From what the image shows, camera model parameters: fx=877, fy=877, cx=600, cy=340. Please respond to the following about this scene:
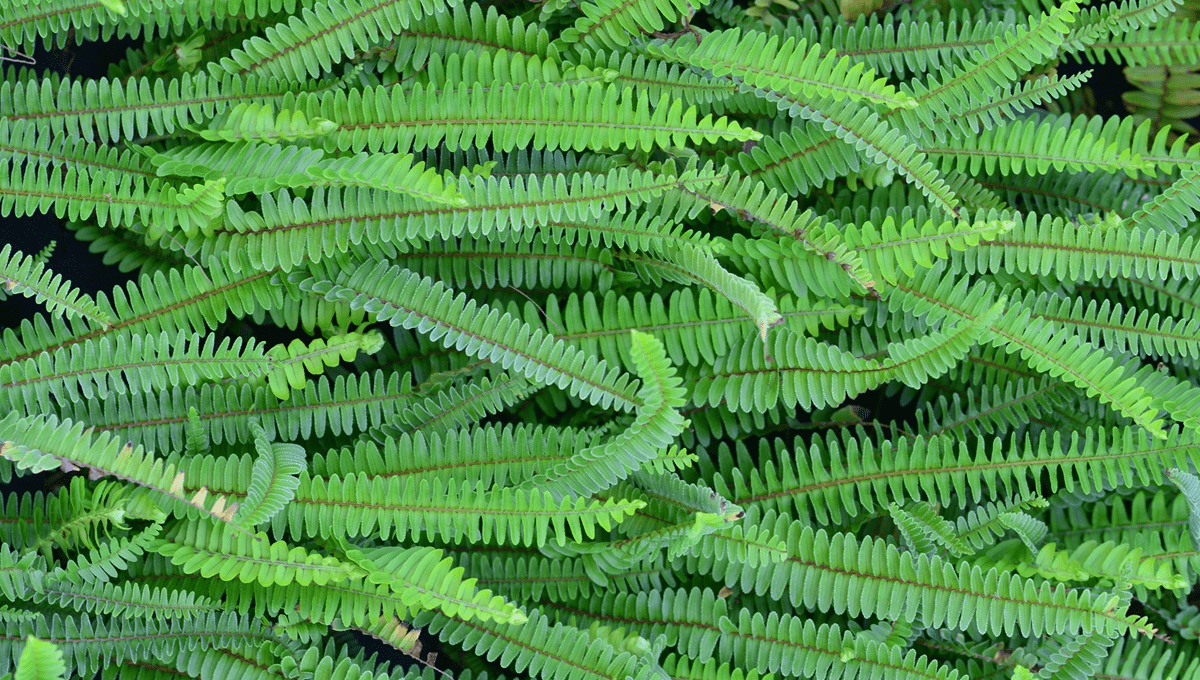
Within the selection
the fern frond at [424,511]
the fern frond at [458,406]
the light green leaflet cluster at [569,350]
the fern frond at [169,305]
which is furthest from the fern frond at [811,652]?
the fern frond at [169,305]

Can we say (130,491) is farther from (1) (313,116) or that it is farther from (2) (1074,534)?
(2) (1074,534)

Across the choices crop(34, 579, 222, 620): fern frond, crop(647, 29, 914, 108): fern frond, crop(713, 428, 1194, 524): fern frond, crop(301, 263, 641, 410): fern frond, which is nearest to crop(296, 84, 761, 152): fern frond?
crop(647, 29, 914, 108): fern frond

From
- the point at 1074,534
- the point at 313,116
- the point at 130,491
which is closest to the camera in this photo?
the point at 130,491

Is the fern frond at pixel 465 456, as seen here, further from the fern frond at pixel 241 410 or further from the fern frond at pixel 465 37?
the fern frond at pixel 465 37

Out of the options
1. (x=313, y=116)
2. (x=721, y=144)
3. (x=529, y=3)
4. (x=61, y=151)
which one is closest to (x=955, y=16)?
(x=721, y=144)

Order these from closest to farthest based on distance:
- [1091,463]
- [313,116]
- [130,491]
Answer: [130,491] → [313,116] → [1091,463]

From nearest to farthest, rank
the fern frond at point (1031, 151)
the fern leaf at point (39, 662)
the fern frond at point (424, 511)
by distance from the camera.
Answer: the fern leaf at point (39, 662) < the fern frond at point (424, 511) < the fern frond at point (1031, 151)

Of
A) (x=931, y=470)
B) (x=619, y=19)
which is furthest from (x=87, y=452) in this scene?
(x=931, y=470)

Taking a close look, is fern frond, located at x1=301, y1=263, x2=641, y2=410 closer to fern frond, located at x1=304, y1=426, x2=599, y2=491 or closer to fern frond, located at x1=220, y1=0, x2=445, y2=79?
fern frond, located at x1=304, y1=426, x2=599, y2=491
